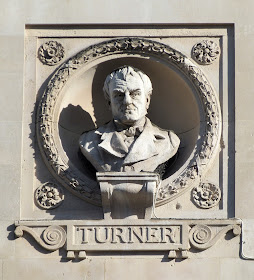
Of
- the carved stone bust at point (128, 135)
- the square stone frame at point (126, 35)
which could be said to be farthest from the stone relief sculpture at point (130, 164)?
the square stone frame at point (126, 35)

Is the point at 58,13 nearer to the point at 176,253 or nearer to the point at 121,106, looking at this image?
the point at 121,106

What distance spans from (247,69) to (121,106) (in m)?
1.96

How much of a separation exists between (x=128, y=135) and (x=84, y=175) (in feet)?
2.91

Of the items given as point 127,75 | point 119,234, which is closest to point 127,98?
point 127,75

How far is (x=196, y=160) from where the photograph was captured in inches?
1226

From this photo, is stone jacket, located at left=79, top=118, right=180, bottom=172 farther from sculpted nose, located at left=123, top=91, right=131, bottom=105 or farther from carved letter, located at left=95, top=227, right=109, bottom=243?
carved letter, located at left=95, top=227, right=109, bottom=243

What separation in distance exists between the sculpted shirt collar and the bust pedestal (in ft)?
1.46

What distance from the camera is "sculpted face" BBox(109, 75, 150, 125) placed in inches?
1228

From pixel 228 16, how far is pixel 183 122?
176 centimetres

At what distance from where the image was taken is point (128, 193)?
3056 cm

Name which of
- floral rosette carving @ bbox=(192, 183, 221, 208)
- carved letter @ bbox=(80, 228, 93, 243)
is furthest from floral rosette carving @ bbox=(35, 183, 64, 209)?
floral rosette carving @ bbox=(192, 183, 221, 208)

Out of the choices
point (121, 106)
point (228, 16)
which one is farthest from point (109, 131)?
point (228, 16)

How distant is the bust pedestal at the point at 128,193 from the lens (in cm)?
3050

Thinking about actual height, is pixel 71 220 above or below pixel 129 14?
below
